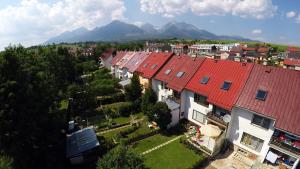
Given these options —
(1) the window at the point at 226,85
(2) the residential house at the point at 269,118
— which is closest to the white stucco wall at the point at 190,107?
(1) the window at the point at 226,85

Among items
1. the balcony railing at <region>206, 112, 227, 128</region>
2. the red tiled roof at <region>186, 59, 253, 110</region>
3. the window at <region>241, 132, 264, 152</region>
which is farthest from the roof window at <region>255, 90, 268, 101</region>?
the balcony railing at <region>206, 112, 227, 128</region>

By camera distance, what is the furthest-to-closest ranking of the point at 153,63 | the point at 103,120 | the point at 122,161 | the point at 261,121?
the point at 153,63
the point at 103,120
the point at 261,121
the point at 122,161

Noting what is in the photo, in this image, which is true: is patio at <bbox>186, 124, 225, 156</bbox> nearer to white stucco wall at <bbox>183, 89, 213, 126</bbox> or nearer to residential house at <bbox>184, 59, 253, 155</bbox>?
residential house at <bbox>184, 59, 253, 155</bbox>

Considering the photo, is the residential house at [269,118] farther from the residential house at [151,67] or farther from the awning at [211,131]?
the residential house at [151,67]

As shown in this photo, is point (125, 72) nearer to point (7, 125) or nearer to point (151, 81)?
point (151, 81)

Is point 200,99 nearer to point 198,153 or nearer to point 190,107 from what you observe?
point 190,107

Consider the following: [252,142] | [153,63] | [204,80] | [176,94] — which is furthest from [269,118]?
[153,63]

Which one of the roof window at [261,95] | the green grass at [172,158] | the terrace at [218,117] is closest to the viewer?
the roof window at [261,95]

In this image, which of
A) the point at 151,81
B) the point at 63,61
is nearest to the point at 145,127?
the point at 151,81
